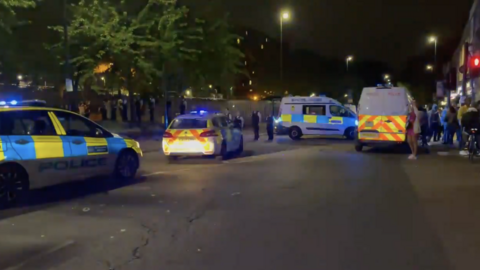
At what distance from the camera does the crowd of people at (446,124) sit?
16078mm

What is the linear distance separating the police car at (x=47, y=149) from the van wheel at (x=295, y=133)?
16.8m

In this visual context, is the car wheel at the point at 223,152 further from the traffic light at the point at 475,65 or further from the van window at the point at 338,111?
the van window at the point at 338,111

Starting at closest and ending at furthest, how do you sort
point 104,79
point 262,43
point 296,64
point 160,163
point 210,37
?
point 160,163, point 104,79, point 210,37, point 296,64, point 262,43

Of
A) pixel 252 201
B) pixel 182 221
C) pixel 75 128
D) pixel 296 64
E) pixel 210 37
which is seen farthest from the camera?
pixel 296 64

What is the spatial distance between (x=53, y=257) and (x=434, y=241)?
430 cm

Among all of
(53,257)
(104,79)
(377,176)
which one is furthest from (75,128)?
(104,79)

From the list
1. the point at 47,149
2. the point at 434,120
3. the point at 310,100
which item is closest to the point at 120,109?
the point at 310,100

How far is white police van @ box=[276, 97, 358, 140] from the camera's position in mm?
27312

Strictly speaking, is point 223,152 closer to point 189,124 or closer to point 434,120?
point 189,124

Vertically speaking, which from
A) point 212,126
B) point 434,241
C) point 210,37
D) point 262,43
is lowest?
point 434,241

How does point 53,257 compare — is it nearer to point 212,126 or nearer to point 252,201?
point 252,201

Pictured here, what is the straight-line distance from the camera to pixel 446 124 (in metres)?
21.7

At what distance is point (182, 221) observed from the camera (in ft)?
26.4

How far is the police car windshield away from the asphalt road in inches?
110
